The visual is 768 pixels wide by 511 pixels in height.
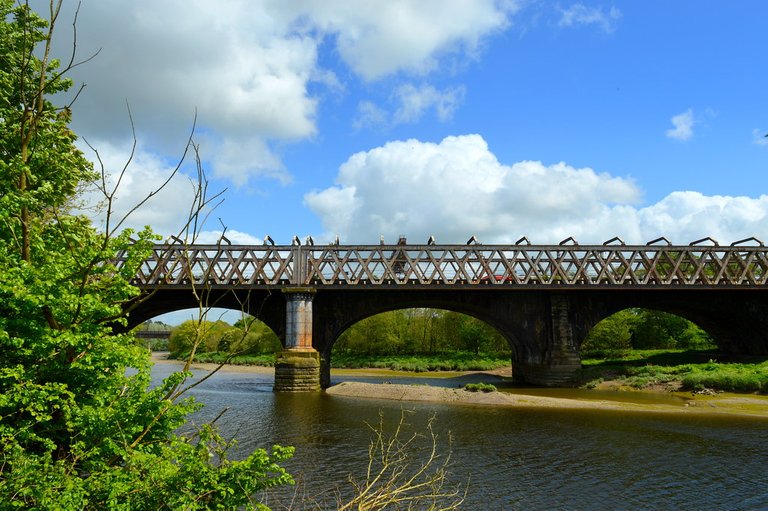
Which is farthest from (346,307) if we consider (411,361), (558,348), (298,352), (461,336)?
(461,336)

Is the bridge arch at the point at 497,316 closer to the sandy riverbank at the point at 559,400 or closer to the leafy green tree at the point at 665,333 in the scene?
the sandy riverbank at the point at 559,400

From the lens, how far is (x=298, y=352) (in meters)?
31.8

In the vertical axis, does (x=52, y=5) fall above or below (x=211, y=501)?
above

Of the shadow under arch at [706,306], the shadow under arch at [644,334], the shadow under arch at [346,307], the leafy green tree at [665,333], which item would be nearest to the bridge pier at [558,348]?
the shadow under arch at [706,306]

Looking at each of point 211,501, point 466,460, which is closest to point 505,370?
point 466,460

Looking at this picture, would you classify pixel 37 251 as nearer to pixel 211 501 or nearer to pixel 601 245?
pixel 211 501

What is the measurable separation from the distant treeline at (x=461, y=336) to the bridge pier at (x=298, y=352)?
27.4m

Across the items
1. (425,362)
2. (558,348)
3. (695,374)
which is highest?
(558,348)

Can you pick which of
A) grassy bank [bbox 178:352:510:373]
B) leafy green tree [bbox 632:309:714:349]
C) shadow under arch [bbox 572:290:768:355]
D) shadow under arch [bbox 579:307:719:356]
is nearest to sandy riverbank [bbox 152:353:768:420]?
shadow under arch [bbox 572:290:768:355]

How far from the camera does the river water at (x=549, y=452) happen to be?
468 inches

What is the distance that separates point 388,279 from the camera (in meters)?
35.5

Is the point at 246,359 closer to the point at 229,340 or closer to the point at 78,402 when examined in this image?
the point at 229,340

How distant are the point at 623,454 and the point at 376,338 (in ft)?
188

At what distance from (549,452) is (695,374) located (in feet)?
80.0
